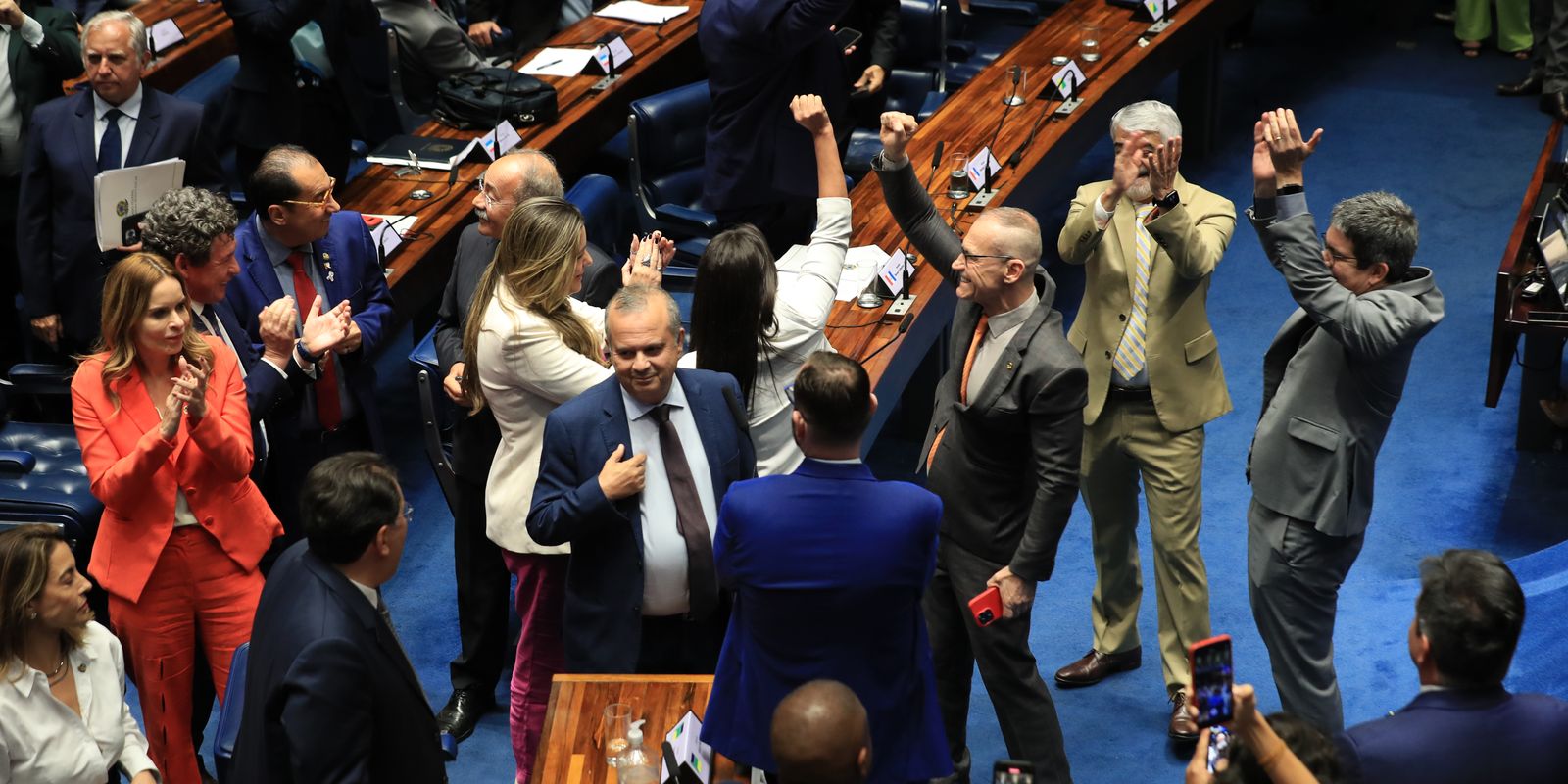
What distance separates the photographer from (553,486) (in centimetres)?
342

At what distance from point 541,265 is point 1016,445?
3.69 ft

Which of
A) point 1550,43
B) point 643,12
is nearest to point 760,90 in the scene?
point 643,12

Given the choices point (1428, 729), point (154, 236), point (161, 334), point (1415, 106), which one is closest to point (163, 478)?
point (161, 334)

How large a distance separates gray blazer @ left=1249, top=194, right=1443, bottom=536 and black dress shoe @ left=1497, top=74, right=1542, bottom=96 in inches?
211

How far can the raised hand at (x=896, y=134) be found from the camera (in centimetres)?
395

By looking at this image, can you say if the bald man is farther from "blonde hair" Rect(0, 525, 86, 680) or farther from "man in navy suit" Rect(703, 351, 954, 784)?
"blonde hair" Rect(0, 525, 86, 680)

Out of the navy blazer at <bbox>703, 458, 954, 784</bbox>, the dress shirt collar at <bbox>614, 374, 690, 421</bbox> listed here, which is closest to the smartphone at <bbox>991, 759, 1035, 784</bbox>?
the navy blazer at <bbox>703, 458, 954, 784</bbox>

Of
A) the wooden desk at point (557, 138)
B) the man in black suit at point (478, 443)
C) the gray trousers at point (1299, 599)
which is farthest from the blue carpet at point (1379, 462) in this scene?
the wooden desk at point (557, 138)

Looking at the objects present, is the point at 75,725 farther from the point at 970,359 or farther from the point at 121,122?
the point at 121,122

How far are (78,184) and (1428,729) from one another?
403cm

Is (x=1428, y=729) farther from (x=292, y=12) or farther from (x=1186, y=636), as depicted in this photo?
(x=292, y=12)

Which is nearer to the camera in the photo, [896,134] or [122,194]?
[896,134]

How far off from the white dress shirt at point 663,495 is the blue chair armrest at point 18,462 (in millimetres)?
2272

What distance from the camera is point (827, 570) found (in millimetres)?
2934
